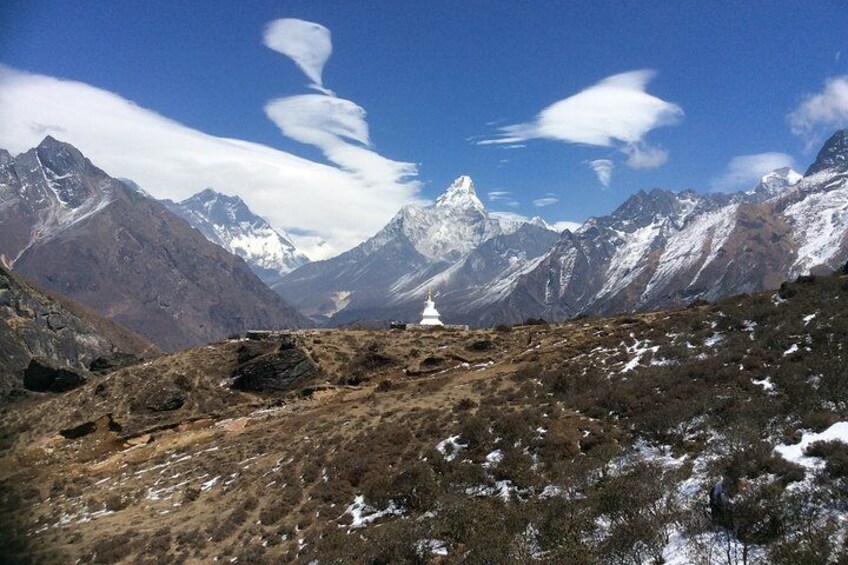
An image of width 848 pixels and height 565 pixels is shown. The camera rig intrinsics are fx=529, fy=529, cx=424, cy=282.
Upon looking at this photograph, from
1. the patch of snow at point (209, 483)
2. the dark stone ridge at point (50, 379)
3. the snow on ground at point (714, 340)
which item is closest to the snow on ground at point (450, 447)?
the patch of snow at point (209, 483)

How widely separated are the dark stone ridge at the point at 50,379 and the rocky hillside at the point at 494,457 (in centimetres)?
866

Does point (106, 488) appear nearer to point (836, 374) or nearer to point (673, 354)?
point (673, 354)

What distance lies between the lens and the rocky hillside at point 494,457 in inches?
524

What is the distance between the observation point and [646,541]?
12.2 meters

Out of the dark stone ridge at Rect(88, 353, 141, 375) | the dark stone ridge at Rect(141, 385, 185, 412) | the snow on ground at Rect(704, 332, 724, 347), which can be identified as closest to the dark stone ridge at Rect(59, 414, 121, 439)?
the dark stone ridge at Rect(141, 385, 185, 412)

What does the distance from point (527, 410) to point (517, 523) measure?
10.0m

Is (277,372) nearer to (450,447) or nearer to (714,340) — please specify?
(450,447)

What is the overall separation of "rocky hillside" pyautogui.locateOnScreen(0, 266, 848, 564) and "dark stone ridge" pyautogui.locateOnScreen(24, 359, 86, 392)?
8664mm

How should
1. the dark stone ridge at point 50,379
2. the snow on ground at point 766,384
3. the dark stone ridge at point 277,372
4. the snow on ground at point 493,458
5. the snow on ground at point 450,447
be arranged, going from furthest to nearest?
the dark stone ridge at point 50,379 < the dark stone ridge at point 277,372 < the snow on ground at point 450,447 < the snow on ground at point 493,458 < the snow on ground at point 766,384

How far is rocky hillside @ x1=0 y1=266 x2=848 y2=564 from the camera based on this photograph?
43.7 feet

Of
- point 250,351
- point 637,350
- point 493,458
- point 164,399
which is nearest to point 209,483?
point 493,458

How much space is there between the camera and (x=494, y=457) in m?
21.2

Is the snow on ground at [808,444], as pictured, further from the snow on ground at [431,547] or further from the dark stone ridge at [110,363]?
the dark stone ridge at [110,363]

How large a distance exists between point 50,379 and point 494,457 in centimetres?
5468
